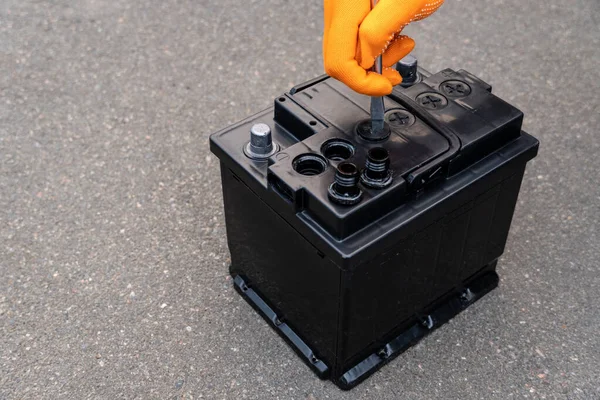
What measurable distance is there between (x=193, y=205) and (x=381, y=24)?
963 millimetres

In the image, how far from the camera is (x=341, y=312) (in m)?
1.61

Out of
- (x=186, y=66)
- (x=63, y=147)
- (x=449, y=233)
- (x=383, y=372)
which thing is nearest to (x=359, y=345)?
(x=383, y=372)

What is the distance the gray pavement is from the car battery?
144 millimetres

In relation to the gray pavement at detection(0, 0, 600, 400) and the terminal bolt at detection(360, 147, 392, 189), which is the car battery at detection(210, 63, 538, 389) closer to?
the terminal bolt at detection(360, 147, 392, 189)

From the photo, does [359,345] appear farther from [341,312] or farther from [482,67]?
[482,67]

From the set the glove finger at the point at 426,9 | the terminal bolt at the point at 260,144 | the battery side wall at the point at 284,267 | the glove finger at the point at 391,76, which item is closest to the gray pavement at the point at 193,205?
the battery side wall at the point at 284,267

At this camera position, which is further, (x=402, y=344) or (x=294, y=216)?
(x=402, y=344)

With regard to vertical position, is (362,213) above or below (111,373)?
above

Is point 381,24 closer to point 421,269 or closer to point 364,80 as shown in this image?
point 364,80

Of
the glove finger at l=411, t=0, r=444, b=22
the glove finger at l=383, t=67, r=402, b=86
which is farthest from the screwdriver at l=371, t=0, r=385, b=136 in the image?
the glove finger at l=411, t=0, r=444, b=22

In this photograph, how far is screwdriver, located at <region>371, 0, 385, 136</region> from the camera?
5.11 ft

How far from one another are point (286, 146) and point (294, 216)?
8.3 inches

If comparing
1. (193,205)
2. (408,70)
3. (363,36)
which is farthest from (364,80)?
(193,205)

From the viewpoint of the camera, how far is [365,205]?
145cm
